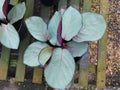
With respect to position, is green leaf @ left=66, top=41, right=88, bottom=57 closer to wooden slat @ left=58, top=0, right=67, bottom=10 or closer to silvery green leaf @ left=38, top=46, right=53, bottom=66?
silvery green leaf @ left=38, top=46, right=53, bottom=66

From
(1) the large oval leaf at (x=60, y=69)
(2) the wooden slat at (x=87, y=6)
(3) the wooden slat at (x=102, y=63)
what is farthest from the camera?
(2) the wooden slat at (x=87, y=6)

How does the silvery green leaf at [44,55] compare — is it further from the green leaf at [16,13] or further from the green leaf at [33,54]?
the green leaf at [16,13]

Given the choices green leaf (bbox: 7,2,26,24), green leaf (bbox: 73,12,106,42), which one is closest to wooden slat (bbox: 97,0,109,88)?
green leaf (bbox: 73,12,106,42)

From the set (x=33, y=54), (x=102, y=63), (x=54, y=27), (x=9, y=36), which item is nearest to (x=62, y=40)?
(x=54, y=27)

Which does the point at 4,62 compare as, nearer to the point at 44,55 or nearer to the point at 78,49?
the point at 44,55

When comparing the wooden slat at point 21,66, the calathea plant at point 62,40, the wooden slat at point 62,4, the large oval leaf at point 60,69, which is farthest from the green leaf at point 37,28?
the wooden slat at point 62,4

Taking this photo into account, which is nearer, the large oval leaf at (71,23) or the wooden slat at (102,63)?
the large oval leaf at (71,23)

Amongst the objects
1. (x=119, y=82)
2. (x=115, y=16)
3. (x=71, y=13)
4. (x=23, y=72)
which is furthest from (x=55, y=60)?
(x=115, y=16)
